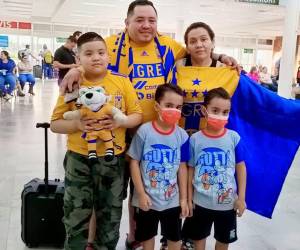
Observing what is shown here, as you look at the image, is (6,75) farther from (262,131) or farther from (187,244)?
(262,131)

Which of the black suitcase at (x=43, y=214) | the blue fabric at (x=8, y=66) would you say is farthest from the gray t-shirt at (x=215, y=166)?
the blue fabric at (x=8, y=66)

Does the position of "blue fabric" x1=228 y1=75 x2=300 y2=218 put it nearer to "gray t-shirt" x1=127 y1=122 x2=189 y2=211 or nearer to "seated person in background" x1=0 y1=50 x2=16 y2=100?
"gray t-shirt" x1=127 y1=122 x2=189 y2=211

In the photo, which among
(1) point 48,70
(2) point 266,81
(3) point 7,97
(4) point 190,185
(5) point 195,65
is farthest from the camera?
(1) point 48,70

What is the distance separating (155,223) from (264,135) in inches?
33.3

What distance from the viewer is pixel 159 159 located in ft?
6.29

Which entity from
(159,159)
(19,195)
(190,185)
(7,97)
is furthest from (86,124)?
(7,97)

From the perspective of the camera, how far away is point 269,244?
2.75 metres

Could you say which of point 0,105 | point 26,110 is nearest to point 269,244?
point 26,110

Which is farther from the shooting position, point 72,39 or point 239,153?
point 72,39

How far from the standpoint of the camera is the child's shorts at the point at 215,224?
2.01 metres

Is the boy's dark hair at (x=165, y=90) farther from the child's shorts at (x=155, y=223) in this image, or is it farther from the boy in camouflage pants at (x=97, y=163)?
the child's shorts at (x=155, y=223)

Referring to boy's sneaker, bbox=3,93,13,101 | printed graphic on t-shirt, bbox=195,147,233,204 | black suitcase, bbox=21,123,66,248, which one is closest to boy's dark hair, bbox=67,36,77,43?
black suitcase, bbox=21,123,66,248

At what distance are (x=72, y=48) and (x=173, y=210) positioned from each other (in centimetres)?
439

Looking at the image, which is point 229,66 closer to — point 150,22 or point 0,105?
point 150,22
